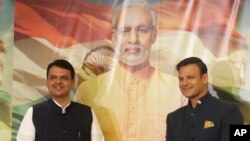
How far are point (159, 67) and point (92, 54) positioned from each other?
408 mm

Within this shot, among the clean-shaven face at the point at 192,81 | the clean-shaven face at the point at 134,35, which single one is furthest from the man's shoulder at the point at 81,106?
the clean-shaven face at the point at 192,81

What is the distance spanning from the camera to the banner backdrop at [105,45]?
2.61 m

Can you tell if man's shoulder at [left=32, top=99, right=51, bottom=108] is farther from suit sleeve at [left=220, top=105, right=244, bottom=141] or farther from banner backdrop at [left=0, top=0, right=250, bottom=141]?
suit sleeve at [left=220, top=105, right=244, bottom=141]

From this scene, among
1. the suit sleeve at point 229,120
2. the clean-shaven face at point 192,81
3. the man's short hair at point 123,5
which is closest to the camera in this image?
the suit sleeve at point 229,120

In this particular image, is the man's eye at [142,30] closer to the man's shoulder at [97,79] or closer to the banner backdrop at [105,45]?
the banner backdrop at [105,45]

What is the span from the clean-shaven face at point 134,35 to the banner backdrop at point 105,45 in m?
0.05

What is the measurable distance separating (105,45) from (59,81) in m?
0.35

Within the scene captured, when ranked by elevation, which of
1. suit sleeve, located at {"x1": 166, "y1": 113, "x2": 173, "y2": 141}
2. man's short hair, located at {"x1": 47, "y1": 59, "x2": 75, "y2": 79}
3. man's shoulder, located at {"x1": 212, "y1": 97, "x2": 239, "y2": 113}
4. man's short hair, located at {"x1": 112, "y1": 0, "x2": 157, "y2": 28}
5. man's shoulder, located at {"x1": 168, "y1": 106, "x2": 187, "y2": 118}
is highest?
man's short hair, located at {"x1": 112, "y1": 0, "x2": 157, "y2": 28}

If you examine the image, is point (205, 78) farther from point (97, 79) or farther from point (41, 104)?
point (41, 104)

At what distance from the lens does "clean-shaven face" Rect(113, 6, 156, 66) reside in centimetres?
264

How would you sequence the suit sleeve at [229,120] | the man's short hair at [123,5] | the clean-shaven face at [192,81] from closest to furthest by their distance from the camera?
1. the suit sleeve at [229,120]
2. the clean-shaven face at [192,81]
3. the man's short hair at [123,5]

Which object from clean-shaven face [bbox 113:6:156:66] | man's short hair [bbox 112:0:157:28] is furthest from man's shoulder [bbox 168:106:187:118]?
man's short hair [bbox 112:0:157:28]

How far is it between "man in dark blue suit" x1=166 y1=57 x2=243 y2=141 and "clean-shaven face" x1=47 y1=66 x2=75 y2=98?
2.06ft

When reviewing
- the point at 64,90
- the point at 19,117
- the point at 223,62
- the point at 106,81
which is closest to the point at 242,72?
the point at 223,62
